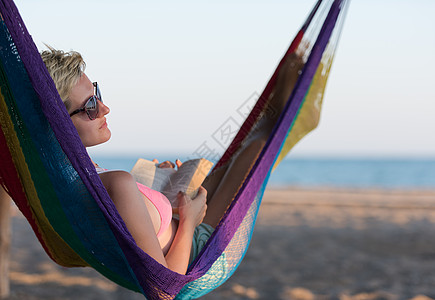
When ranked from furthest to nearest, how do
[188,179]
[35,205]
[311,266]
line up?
[311,266], [188,179], [35,205]

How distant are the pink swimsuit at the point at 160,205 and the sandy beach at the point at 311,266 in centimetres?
206

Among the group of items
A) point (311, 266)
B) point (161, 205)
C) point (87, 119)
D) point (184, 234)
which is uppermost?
point (87, 119)

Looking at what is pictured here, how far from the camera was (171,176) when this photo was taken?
1.70 metres

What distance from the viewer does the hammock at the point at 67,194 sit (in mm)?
1231

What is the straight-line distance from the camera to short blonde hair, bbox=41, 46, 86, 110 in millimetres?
1294

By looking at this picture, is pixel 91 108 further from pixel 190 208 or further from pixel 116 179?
pixel 190 208

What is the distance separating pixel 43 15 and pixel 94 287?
81.8 inches

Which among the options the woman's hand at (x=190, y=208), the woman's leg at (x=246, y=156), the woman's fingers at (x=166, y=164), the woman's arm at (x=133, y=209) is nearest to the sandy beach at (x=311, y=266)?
the woman's leg at (x=246, y=156)

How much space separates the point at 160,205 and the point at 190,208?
131mm

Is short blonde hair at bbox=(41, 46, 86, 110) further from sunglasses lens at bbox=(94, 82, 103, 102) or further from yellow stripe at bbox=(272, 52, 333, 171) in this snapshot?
yellow stripe at bbox=(272, 52, 333, 171)

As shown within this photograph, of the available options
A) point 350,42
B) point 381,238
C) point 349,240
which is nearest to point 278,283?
point 349,240

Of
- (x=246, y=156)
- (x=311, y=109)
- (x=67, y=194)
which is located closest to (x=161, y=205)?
(x=67, y=194)

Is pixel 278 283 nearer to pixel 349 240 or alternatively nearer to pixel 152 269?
pixel 349 240

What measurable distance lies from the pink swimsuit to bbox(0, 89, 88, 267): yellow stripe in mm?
227
